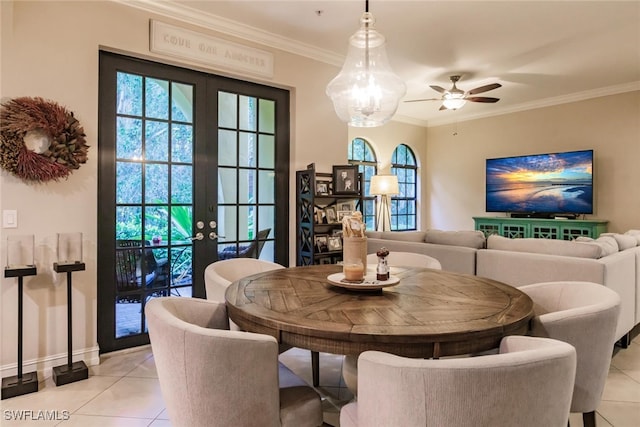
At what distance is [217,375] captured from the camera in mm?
1274

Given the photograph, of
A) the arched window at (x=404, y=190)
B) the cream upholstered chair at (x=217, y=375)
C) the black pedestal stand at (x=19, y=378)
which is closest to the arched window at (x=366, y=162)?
the arched window at (x=404, y=190)

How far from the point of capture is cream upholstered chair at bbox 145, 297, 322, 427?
127cm

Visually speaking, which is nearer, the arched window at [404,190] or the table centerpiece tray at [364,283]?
the table centerpiece tray at [364,283]

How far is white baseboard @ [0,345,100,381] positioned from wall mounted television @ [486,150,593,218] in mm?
6427

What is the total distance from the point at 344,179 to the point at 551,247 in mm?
2069

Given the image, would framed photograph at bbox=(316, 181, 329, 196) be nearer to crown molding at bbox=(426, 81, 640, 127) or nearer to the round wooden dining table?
the round wooden dining table

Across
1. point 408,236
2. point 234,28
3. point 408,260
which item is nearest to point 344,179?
point 408,236

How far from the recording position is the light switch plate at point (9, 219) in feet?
8.68

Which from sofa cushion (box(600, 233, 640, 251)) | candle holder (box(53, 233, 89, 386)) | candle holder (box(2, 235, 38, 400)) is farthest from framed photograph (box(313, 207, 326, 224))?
sofa cushion (box(600, 233, 640, 251))

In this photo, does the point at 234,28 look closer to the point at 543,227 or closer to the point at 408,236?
the point at 408,236

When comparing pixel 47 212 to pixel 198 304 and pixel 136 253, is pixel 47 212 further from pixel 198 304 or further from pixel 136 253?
pixel 198 304

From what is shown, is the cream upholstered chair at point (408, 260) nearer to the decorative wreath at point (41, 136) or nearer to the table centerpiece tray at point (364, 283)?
the table centerpiece tray at point (364, 283)

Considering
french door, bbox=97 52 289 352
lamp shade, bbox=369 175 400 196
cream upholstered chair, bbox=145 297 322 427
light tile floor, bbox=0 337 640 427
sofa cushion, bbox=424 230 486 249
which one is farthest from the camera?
Result: lamp shade, bbox=369 175 400 196

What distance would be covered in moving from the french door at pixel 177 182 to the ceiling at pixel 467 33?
574 mm
